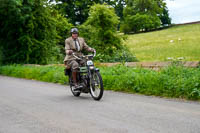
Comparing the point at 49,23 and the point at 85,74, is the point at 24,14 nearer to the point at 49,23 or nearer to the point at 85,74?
the point at 49,23

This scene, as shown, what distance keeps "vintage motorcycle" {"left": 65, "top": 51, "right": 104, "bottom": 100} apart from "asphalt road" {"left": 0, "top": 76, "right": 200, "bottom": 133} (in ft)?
0.91

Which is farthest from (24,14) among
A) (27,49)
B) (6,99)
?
(6,99)

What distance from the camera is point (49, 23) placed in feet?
71.2

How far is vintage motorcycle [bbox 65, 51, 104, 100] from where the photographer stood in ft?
27.0

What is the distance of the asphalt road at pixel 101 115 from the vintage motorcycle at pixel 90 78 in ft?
0.91

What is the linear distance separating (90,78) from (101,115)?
2.24 metres

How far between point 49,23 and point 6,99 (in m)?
13.1

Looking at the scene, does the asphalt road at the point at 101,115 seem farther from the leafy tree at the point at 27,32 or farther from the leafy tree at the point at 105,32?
the leafy tree at the point at 27,32

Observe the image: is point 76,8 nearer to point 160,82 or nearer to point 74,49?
point 74,49

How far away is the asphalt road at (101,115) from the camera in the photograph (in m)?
5.28

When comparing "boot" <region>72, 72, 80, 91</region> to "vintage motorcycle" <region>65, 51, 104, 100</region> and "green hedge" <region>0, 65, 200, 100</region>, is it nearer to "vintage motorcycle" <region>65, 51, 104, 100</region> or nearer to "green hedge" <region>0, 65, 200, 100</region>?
"vintage motorcycle" <region>65, 51, 104, 100</region>

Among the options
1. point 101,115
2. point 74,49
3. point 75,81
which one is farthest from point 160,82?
point 101,115

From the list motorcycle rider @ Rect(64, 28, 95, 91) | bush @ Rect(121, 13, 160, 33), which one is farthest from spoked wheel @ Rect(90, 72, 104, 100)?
bush @ Rect(121, 13, 160, 33)

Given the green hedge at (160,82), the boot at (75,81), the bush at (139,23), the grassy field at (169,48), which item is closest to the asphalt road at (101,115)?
the boot at (75,81)
